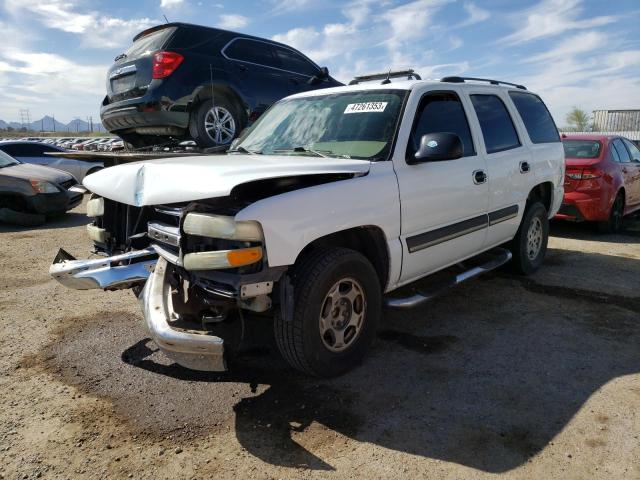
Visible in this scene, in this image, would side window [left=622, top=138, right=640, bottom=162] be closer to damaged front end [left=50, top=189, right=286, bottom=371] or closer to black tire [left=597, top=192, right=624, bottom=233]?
black tire [left=597, top=192, right=624, bottom=233]

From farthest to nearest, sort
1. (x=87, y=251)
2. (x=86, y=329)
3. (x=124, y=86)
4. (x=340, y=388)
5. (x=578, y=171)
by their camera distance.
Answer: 1. (x=578, y=171)
2. (x=87, y=251)
3. (x=124, y=86)
4. (x=86, y=329)
5. (x=340, y=388)

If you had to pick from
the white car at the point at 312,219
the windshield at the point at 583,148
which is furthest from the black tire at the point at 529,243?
the windshield at the point at 583,148

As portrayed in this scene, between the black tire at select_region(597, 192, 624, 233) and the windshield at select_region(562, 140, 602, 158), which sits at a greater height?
the windshield at select_region(562, 140, 602, 158)

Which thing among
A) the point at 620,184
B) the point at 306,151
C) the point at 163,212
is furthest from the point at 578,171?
the point at 163,212

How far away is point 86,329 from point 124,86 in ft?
10.3

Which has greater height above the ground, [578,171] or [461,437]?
[578,171]

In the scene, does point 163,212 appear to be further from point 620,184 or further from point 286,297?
point 620,184

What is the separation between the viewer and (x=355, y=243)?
3.46 m

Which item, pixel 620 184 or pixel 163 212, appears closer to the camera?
pixel 163 212

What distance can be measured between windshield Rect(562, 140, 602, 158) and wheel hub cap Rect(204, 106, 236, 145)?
17.3ft

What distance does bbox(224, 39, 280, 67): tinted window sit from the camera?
6.37 metres

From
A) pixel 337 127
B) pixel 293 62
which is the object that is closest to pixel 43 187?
pixel 293 62

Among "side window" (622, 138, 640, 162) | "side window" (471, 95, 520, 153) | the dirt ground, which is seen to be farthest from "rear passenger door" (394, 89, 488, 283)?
"side window" (622, 138, 640, 162)

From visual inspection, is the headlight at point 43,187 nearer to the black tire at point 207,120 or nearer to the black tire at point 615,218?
the black tire at point 207,120
